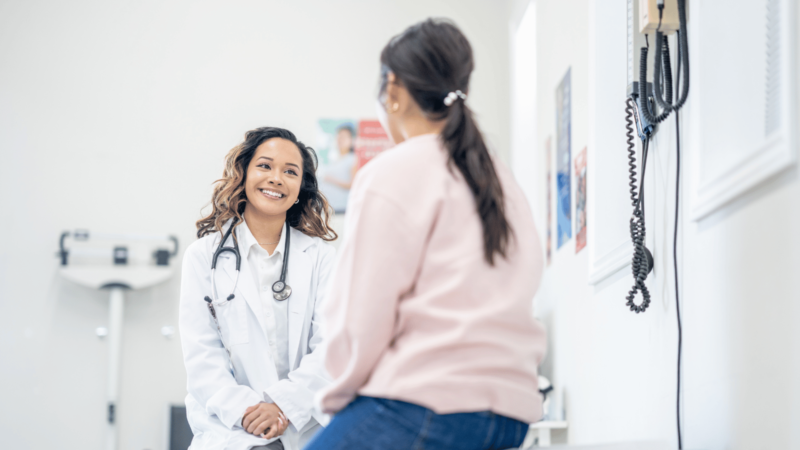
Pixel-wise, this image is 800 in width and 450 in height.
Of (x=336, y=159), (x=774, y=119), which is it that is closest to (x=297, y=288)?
(x=774, y=119)

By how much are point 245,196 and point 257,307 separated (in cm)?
33

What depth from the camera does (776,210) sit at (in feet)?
3.66

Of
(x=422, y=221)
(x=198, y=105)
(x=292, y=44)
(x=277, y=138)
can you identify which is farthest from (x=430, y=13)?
(x=422, y=221)

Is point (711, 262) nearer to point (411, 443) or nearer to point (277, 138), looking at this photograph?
point (411, 443)

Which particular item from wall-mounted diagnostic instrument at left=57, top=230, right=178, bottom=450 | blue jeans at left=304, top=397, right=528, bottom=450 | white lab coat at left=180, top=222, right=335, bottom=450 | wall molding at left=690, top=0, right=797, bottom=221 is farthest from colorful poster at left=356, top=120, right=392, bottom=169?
blue jeans at left=304, top=397, right=528, bottom=450

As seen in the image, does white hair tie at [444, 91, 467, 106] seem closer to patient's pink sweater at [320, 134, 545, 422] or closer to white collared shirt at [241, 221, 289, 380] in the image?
patient's pink sweater at [320, 134, 545, 422]

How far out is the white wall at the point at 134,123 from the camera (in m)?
4.15

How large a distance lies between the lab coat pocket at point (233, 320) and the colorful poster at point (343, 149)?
2605 mm

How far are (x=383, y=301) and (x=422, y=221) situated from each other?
0.12 metres

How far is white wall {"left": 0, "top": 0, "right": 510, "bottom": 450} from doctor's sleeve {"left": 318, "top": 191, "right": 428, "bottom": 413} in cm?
342

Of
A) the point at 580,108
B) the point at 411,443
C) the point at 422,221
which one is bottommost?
the point at 411,443

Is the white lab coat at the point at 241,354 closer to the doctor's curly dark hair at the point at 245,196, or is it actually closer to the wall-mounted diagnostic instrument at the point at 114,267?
the doctor's curly dark hair at the point at 245,196

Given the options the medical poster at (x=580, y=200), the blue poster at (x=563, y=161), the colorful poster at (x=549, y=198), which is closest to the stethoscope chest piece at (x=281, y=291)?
the medical poster at (x=580, y=200)

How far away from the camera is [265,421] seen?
5.50 feet
